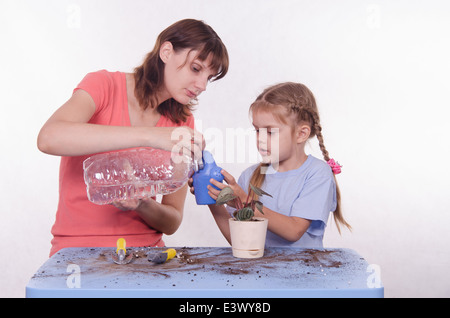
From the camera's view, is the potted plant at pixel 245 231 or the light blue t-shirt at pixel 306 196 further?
the light blue t-shirt at pixel 306 196

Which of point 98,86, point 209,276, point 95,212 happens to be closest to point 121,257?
point 209,276

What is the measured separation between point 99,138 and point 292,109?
719 mm

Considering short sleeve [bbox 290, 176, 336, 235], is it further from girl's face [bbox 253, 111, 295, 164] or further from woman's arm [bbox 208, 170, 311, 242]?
girl's face [bbox 253, 111, 295, 164]

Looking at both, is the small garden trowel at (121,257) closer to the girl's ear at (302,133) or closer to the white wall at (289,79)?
the girl's ear at (302,133)

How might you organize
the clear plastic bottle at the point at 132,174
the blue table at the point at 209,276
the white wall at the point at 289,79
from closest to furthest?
1. the blue table at the point at 209,276
2. the clear plastic bottle at the point at 132,174
3. the white wall at the point at 289,79

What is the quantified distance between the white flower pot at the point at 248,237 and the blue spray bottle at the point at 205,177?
108mm

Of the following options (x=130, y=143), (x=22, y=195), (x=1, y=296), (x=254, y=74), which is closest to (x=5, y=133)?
(x=22, y=195)

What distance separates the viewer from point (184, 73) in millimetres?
1660

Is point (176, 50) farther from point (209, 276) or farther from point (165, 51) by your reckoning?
point (209, 276)

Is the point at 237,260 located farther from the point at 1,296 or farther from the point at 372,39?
the point at 1,296

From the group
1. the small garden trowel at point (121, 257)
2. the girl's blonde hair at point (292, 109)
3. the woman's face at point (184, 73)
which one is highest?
the woman's face at point (184, 73)

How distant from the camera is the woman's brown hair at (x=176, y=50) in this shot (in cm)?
164

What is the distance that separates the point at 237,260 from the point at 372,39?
6.29ft

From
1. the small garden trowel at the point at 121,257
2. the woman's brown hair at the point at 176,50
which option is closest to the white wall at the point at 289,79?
the woman's brown hair at the point at 176,50
